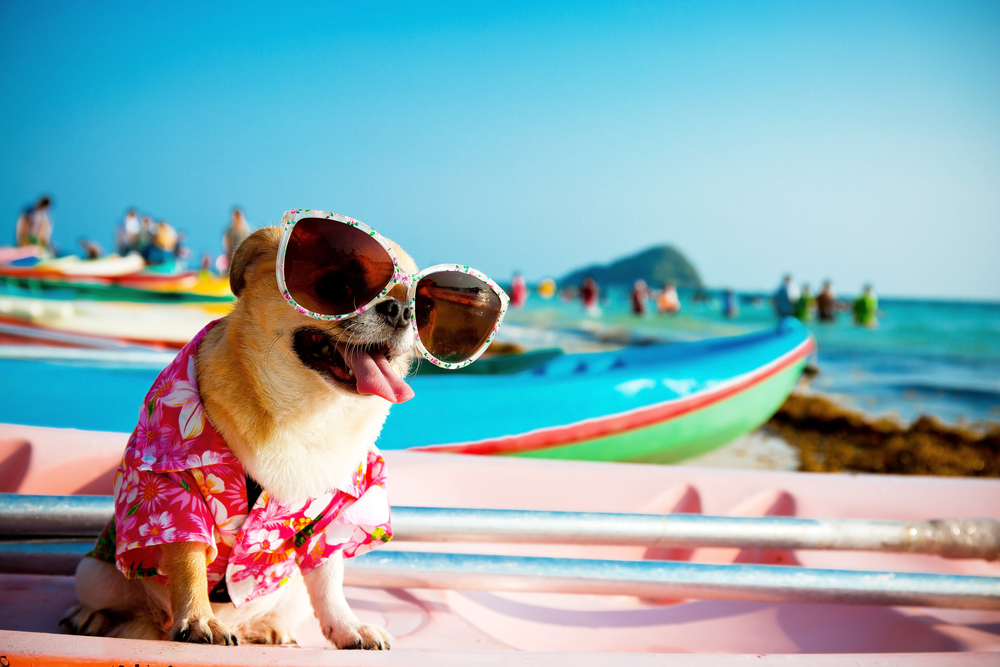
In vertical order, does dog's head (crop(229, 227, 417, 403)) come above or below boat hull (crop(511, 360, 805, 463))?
above

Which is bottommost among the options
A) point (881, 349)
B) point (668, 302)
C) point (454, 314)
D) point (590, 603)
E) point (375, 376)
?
point (881, 349)

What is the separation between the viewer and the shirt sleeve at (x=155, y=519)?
42.4 inches

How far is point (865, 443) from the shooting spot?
6609mm

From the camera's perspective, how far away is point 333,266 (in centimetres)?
112

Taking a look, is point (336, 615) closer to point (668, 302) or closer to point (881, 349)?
point (881, 349)

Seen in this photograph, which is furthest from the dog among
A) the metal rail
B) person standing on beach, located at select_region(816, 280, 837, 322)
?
person standing on beach, located at select_region(816, 280, 837, 322)

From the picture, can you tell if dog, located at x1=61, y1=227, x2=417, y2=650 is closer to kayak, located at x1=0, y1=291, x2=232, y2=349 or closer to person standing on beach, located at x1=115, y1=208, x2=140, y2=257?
kayak, located at x1=0, y1=291, x2=232, y2=349

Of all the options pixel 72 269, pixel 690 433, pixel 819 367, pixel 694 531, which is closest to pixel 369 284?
pixel 694 531

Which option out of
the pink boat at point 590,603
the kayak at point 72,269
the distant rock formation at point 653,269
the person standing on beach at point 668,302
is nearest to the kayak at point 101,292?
the kayak at point 72,269

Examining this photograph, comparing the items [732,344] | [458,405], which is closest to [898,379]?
[732,344]

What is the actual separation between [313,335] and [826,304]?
24.4 meters

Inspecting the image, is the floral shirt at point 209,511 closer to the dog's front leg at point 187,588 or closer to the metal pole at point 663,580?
the dog's front leg at point 187,588

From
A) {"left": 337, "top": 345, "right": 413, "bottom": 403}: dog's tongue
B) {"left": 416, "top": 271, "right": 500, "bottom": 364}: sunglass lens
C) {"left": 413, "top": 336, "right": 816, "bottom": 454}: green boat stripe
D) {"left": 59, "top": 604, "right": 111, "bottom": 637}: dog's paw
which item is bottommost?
{"left": 413, "top": 336, "right": 816, "bottom": 454}: green boat stripe

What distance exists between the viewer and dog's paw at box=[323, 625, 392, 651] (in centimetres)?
123
